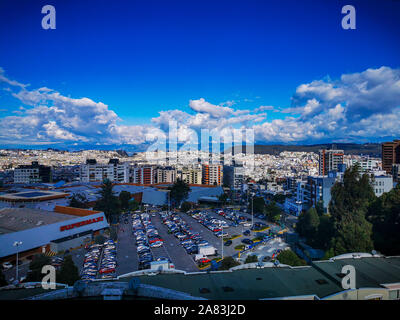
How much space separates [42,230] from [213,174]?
1876 centimetres

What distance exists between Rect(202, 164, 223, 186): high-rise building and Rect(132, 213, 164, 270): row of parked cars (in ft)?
45.0

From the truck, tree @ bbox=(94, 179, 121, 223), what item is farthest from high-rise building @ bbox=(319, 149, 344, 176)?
the truck

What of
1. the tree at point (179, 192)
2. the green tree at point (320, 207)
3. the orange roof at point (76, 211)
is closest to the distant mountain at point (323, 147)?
the tree at point (179, 192)

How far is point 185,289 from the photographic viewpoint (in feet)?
10.3

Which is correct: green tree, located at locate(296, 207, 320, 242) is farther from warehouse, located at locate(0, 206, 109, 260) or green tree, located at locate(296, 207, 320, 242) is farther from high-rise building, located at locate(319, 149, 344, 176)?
high-rise building, located at locate(319, 149, 344, 176)

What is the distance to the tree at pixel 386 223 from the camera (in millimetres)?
6328

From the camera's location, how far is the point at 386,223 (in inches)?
283

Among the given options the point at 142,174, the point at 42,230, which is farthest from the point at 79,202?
the point at 142,174

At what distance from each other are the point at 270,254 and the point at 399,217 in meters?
3.81

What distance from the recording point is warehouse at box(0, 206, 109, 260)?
691 centimetres

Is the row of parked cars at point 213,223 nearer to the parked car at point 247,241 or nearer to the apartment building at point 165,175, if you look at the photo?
the parked car at point 247,241

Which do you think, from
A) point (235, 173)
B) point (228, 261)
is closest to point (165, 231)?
point (228, 261)

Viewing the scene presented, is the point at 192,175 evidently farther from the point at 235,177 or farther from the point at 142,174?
the point at 142,174

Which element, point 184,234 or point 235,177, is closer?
point 184,234
